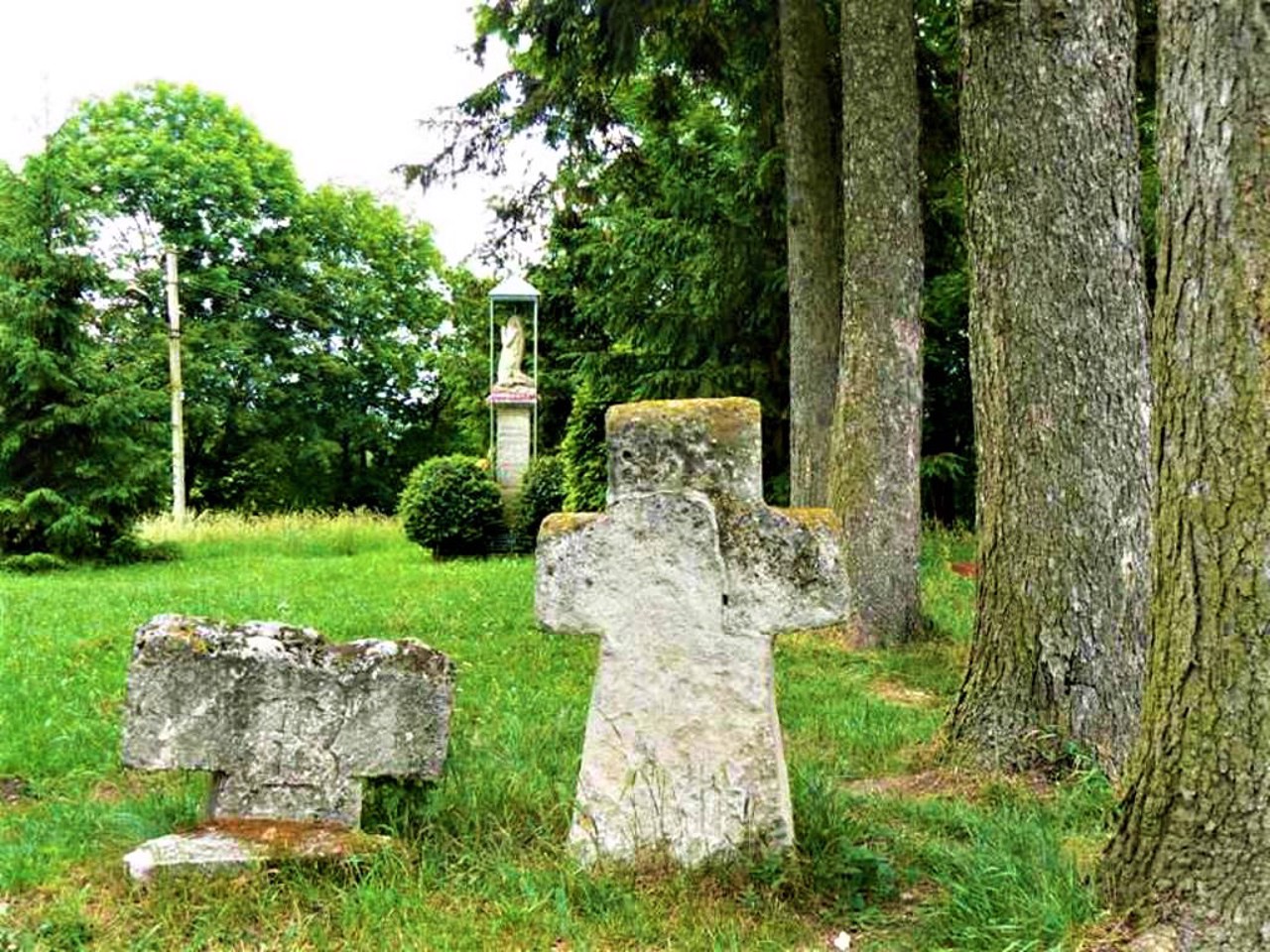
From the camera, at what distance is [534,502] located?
53.6 ft

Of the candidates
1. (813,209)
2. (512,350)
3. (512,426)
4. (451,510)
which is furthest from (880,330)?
(512,350)

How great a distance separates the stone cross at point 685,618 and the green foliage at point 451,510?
12.3 meters

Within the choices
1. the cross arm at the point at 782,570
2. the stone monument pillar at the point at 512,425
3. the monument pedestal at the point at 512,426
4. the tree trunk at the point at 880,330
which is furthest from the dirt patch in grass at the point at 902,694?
the monument pedestal at the point at 512,426

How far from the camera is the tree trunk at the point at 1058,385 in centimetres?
447

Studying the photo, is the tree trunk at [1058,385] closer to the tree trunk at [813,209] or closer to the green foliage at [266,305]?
the tree trunk at [813,209]

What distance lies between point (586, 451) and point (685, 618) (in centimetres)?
1507

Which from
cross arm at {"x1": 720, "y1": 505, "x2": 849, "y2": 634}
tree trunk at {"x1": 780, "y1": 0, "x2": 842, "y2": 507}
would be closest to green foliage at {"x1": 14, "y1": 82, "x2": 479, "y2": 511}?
tree trunk at {"x1": 780, "y1": 0, "x2": 842, "y2": 507}

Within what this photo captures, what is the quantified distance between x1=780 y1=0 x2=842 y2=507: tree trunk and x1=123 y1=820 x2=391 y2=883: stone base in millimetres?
6549

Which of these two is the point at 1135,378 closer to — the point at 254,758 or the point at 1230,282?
the point at 1230,282

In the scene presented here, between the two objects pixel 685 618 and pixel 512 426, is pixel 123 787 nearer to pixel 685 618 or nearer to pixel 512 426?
pixel 685 618

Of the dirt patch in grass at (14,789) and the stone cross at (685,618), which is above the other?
the stone cross at (685,618)

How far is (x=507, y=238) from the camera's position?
42.1 feet

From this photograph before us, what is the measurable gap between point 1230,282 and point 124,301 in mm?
27500

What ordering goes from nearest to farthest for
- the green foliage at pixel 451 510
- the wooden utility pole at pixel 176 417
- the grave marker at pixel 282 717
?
the grave marker at pixel 282 717, the green foliage at pixel 451 510, the wooden utility pole at pixel 176 417
